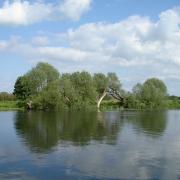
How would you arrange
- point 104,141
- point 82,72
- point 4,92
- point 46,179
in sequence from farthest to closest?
point 4,92 < point 82,72 < point 104,141 < point 46,179

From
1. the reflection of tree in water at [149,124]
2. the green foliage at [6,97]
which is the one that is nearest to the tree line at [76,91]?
the green foliage at [6,97]

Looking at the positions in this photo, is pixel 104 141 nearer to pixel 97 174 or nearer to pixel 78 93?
pixel 97 174

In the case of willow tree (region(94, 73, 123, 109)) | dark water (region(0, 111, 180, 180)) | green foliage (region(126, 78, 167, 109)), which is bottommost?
dark water (region(0, 111, 180, 180))

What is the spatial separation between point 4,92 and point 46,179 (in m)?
134

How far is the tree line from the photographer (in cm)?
9356

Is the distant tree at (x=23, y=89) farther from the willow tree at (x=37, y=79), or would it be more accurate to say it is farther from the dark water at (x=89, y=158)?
the dark water at (x=89, y=158)

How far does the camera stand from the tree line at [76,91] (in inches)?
3684

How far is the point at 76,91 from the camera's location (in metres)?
95.6

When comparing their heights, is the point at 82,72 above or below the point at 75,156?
above

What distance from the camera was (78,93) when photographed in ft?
315

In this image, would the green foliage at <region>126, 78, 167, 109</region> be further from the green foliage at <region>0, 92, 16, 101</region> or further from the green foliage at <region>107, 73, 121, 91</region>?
the green foliage at <region>0, 92, 16, 101</region>

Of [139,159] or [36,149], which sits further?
[36,149]

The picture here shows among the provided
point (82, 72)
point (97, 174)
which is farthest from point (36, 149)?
point (82, 72)

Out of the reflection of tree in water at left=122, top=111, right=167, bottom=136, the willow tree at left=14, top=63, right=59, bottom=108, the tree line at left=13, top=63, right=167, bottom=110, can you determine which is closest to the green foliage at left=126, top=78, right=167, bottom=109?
the tree line at left=13, top=63, right=167, bottom=110
